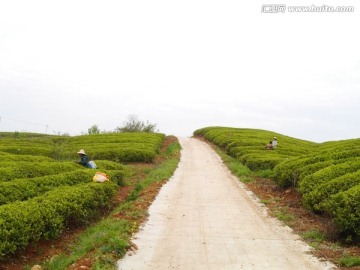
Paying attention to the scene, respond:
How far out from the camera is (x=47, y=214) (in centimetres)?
921

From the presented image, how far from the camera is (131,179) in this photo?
19328 mm

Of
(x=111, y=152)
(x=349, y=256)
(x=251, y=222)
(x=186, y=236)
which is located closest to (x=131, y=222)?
(x=186, y=236)

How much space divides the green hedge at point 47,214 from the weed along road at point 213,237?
192 cm

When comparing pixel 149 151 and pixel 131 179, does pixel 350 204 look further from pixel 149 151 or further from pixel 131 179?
pixel 149 151

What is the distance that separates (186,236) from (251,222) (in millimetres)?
2419

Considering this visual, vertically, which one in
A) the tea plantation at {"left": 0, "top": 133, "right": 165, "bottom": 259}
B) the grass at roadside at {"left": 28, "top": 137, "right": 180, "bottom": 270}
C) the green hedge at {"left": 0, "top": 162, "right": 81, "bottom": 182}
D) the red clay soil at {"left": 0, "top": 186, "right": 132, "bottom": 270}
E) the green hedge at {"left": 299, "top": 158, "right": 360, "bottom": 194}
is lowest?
the red clay soil at {"left": 0, "top": 186, "right": 132, "bottom": 270}

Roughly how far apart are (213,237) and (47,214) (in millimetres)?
3872

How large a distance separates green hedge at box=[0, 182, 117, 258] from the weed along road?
6.31ft

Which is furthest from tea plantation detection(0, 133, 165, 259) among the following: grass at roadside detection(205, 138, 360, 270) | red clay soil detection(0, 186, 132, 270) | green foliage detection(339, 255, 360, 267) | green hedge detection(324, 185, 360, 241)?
green hedge detection(324, 185, 360, 241)

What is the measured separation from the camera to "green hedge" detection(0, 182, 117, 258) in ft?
25.8

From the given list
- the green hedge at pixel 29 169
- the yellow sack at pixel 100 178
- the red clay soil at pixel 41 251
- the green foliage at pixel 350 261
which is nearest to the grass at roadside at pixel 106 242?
the red clay soil at pixel 41 251

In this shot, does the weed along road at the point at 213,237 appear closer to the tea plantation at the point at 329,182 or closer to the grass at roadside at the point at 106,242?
the grass at roadside at the point at 106,242

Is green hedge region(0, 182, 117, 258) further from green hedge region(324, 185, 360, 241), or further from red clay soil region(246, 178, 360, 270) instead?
green hedge region(324, 185, 360, 241)

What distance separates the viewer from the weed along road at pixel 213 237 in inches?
290
